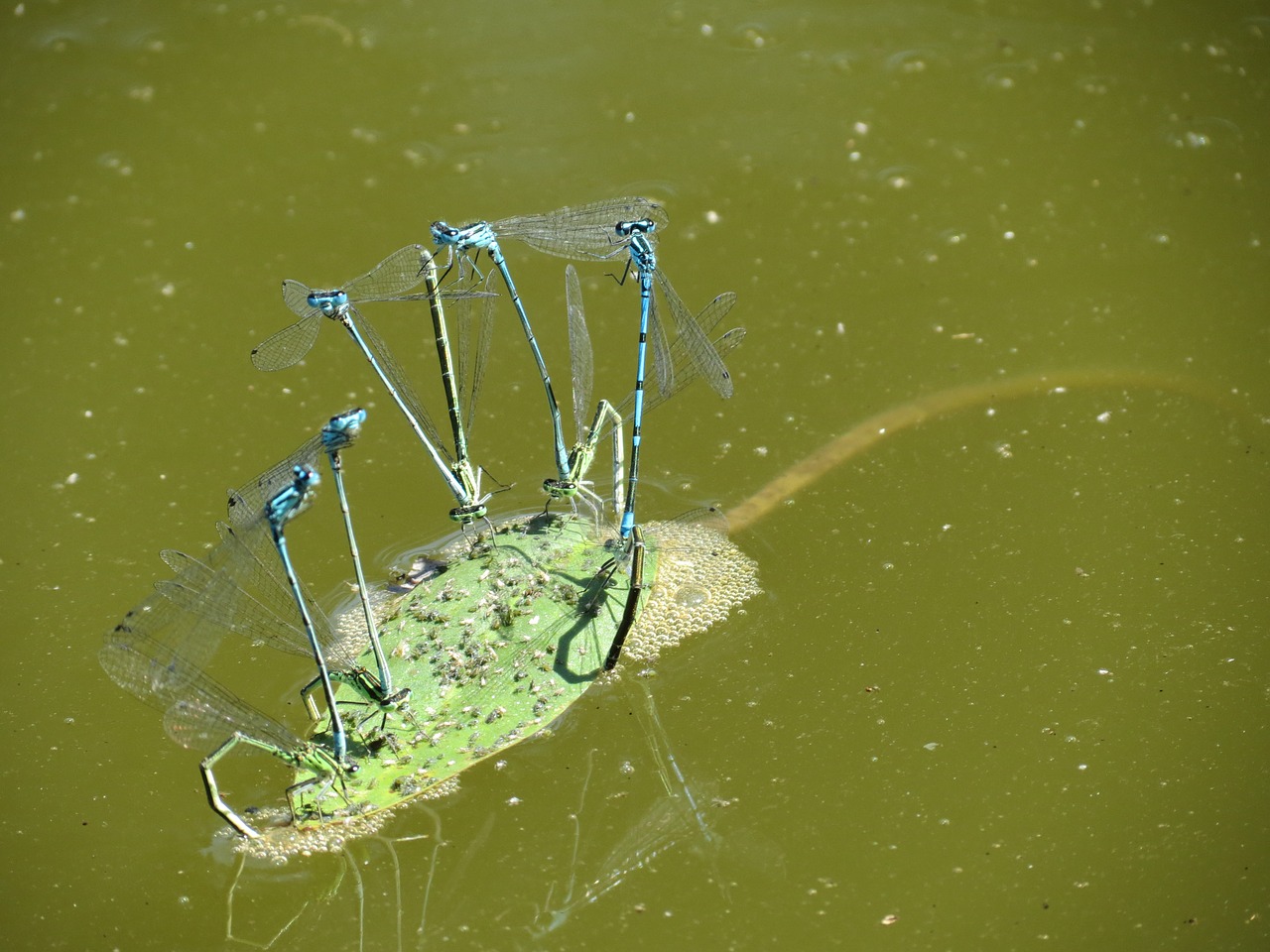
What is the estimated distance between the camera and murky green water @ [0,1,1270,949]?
12.8ft

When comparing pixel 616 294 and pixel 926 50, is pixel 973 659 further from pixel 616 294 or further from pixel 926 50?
pixel 926 50

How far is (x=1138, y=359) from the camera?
5.52 m

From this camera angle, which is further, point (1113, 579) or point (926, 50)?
point (926, 50)

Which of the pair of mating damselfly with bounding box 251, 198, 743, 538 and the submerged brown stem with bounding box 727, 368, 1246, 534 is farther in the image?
the submerged brown stem with bounding box 727, 368, 1246, 534

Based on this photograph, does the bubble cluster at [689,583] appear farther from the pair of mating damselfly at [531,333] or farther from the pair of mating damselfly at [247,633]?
the pair of mating damselfly at [247,633]

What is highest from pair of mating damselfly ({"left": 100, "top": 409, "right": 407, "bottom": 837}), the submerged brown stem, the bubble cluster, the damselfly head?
the damselfly head

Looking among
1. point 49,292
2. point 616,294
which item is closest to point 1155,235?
point 616,294

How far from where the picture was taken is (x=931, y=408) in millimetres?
5332

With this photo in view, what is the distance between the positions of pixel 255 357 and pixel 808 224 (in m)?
2.87

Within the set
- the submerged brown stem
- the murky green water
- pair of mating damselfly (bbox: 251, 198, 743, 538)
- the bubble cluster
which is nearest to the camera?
the murky green water

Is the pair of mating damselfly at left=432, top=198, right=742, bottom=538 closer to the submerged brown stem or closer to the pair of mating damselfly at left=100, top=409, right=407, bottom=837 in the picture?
the submerged brown stem

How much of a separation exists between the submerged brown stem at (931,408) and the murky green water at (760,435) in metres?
0.05

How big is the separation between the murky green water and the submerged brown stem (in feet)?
0.15

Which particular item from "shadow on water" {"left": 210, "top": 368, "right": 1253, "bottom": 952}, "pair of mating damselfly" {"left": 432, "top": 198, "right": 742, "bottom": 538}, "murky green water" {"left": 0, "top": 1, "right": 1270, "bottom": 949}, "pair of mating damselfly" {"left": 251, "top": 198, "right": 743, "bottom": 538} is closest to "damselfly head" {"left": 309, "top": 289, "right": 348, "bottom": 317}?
"pair of mating damselfly" {"left": 251, "top": 198, "right": 743, "bottom": 538}
